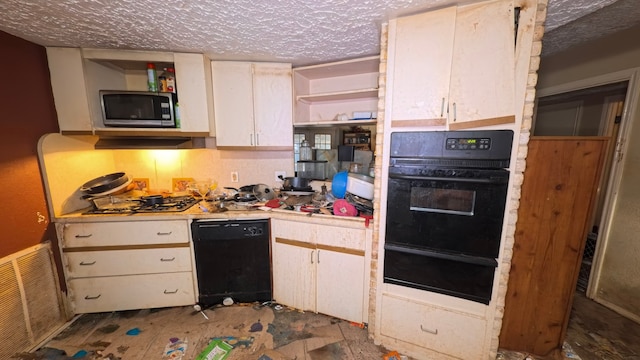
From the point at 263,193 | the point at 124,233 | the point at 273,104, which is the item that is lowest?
the point at 124,233

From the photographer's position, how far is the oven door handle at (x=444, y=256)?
135 centimetres

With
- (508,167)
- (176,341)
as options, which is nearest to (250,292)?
(176,341)

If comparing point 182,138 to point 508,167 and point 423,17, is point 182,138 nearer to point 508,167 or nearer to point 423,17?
point 423,17

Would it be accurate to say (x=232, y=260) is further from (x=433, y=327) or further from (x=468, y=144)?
(x=468, y=144)

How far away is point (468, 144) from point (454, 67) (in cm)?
45

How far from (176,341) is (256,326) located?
22.7 inches

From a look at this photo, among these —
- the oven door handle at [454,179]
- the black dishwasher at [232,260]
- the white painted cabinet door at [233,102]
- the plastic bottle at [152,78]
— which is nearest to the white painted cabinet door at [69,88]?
the plastic bottle at [152,78]

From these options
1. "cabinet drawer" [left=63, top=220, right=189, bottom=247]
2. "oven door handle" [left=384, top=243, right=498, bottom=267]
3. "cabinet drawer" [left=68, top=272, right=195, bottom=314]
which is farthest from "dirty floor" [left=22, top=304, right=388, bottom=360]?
"oven door handle" [left=384, top=243, right=498, bottom=267]

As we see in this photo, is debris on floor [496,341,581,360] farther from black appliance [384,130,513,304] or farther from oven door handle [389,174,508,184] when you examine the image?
oven door handle [389,174,508,184]

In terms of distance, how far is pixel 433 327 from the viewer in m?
1.49

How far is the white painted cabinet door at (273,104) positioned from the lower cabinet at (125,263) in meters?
1.06

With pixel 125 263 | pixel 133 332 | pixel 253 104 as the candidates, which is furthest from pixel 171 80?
pixel 133 332

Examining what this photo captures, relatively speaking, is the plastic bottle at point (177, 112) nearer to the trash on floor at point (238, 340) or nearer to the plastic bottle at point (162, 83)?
the plastic bottle at point (162, 83)

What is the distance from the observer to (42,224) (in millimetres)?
1705
